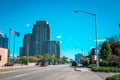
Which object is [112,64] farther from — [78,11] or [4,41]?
[4,41]

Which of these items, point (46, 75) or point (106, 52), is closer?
point (46, 75)

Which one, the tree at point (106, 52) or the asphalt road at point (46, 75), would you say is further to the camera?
the tree at point (106, 52)

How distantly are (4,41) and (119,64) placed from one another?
109055 mm

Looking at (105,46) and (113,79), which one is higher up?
(105,46)

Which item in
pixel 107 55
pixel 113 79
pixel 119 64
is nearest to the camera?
pixel 113 79

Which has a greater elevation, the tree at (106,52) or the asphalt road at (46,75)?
the tree at (106,52)

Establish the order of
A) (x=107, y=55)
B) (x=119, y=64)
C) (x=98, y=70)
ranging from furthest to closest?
1. (x=107, y=55)
2. (x=119, y=64)
3. (x=98, y=70)

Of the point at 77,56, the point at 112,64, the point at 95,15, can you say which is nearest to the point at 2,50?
the point at 112,64

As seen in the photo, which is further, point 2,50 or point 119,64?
point 2,50

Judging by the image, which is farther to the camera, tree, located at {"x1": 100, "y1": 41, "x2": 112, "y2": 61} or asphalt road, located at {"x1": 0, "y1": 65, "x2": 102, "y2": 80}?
tree, located at {"x1": 100, "y1": 41, "x2": 112, "y2": 61}

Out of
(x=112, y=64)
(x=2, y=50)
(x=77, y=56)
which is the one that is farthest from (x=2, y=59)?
(x=77, y=56)

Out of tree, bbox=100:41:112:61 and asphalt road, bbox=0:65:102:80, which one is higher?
tree, bbox=100:41:112:61

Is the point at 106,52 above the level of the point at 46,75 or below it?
above

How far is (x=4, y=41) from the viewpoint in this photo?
160375mm
